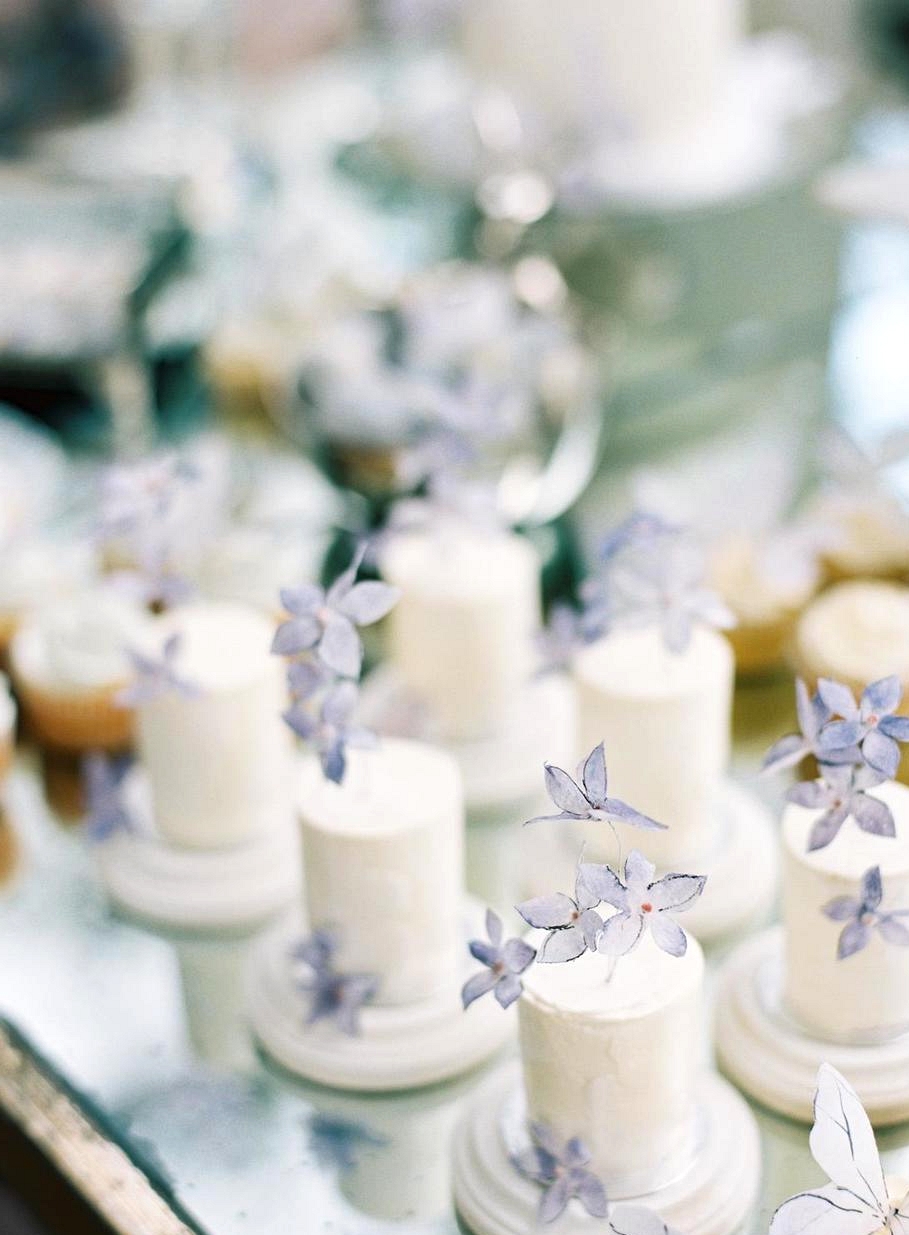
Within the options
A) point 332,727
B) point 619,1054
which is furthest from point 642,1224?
point 332,727

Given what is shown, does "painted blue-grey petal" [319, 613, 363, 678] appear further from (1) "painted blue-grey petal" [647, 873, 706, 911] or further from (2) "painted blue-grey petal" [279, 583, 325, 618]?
(1) "painted blue-grey petal" [647, 873, 706, 911]

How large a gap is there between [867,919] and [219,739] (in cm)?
45

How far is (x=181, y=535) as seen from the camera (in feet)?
3.40

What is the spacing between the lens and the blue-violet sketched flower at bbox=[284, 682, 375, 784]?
2.74 feet

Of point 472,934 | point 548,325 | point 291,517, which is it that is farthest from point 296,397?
point 472,934

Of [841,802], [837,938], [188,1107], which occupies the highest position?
[841,802]

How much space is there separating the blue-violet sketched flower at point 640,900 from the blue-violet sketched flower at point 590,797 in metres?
0.02

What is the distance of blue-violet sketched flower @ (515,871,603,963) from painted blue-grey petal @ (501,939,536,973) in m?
0.02

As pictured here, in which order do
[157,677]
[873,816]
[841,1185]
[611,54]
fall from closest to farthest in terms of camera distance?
[841,1185] < [873,816] < [157,677] < [611,54]

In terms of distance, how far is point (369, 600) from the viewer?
79 cm

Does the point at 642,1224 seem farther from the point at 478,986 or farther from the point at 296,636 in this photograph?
the point at 296,636

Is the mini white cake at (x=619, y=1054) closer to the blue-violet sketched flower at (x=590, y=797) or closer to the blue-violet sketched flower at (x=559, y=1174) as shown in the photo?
the blue-violet sketched flower at (x=559, y=1174)

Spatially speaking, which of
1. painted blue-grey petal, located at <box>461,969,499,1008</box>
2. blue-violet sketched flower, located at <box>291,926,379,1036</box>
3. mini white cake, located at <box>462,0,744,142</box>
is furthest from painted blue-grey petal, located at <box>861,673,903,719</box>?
mini white cake, located at <box>462,0,744,142</box>

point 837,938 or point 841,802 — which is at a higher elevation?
point 841,802
